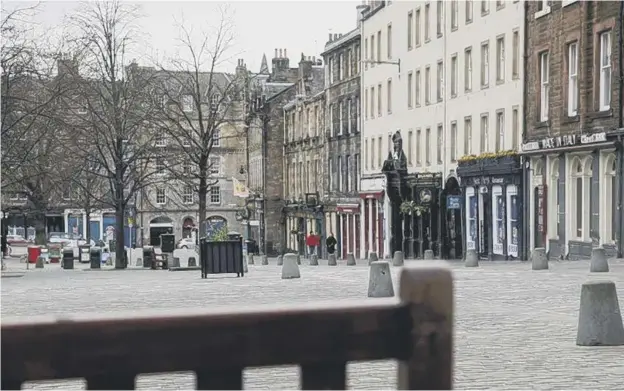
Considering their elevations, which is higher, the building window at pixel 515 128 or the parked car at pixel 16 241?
the building window at pixel 515 128

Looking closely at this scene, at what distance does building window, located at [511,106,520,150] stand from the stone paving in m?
11.4

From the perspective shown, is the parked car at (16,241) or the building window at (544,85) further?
the parked car at (16,241)

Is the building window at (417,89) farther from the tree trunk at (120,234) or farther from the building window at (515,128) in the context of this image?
the tree trunk at (120,234)

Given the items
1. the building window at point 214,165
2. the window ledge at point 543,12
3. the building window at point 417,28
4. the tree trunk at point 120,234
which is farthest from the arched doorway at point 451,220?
the tree trunk at point 120,234

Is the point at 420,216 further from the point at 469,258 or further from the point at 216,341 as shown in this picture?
the point at 216,341

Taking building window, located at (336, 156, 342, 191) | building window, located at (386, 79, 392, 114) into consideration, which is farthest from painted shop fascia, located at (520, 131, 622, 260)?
building window, located at (336, 156, 342, 191)

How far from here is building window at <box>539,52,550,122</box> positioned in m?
38.4

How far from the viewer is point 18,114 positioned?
121 feet

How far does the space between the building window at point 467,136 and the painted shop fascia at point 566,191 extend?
684cm

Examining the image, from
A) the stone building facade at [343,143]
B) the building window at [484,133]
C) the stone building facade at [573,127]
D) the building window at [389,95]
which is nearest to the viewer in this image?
the stone building facade at [573,127]

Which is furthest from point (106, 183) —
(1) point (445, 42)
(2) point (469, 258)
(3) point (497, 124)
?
(2) point (469, 258)

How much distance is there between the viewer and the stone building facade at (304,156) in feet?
238

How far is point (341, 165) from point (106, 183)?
14411 mm

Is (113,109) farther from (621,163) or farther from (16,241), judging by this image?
(16,241)
